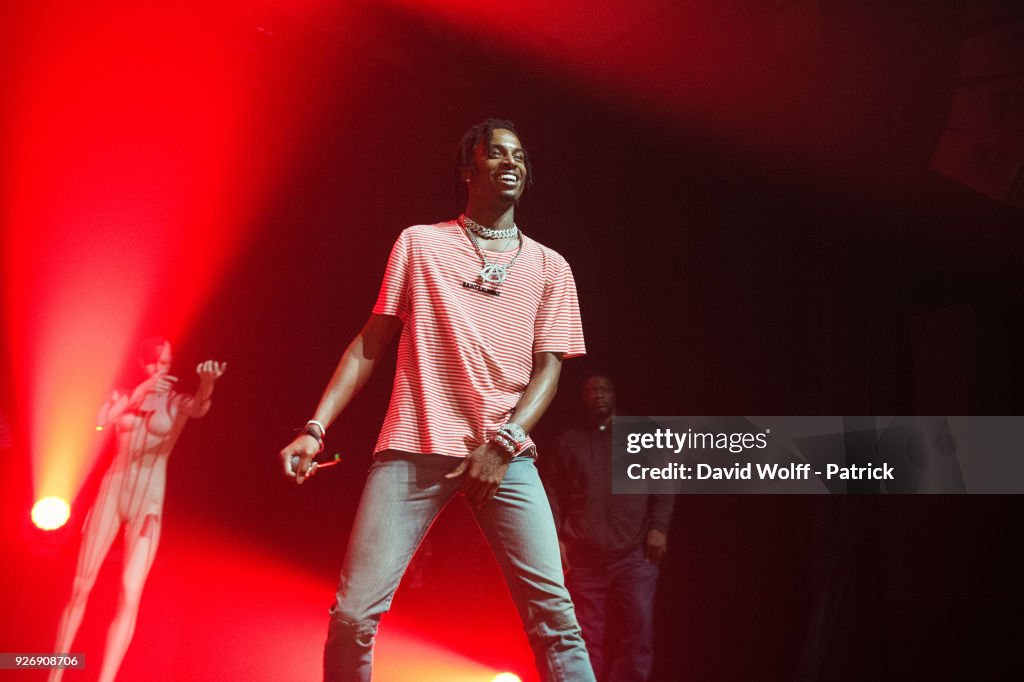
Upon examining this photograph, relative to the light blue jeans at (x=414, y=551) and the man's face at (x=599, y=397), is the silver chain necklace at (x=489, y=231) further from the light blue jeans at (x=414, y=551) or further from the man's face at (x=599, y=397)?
the man's face at (x=599, y=397)

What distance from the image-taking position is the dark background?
4.20 m

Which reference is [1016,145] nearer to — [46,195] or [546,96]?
[546,96]

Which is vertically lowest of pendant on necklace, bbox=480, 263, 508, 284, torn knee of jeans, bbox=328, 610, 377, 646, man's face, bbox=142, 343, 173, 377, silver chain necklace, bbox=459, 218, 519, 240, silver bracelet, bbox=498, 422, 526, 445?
torn knee of jeans, bbox=328, 610, 377, 646

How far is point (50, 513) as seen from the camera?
157 inches

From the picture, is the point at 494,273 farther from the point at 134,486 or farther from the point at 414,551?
the point at 134,486

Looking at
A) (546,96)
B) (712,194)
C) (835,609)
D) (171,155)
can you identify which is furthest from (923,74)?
(171,155)

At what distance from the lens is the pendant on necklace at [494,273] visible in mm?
2021

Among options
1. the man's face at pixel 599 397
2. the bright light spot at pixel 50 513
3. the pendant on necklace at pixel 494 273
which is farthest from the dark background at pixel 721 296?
the pendant on necklace at pixel 494 273

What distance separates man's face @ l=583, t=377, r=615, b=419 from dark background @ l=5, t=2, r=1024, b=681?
427mm

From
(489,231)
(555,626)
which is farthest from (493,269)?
(555,626)

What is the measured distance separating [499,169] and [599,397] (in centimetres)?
270

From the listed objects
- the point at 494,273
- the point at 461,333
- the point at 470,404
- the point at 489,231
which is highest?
the point at 489,231

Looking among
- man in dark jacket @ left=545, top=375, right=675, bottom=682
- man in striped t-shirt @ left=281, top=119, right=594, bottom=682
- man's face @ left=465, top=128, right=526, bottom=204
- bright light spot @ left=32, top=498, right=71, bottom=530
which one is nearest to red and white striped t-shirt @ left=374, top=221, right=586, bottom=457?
man in striped t-shirt @ left=281, top=119, right=594, bottom=682

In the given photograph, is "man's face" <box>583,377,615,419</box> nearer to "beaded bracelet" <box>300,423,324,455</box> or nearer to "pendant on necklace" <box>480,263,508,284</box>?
"pendant on necklace" <box>480,263,508,284</box>
